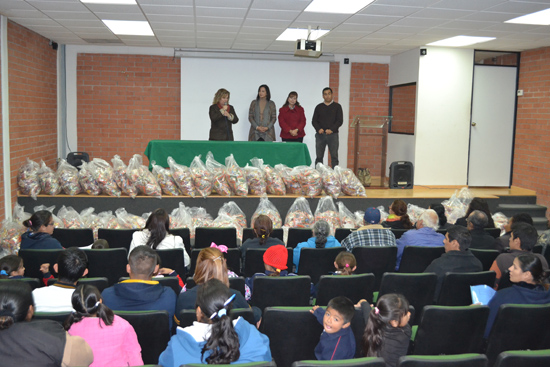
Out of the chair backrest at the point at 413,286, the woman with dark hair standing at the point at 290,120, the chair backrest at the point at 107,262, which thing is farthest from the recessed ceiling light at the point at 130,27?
the chair backrest at the point at 413,286

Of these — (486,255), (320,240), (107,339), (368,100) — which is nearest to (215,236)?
(320,240)

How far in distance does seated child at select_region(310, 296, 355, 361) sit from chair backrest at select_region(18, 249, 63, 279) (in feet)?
6.98

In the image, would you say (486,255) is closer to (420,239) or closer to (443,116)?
(420,239)

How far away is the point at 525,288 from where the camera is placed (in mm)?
2922

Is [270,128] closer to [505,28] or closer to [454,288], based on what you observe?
[505,28]

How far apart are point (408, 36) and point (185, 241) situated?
515cm

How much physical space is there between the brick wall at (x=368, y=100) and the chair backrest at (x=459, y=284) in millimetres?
7349

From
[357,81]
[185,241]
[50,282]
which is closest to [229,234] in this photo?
[185,241]

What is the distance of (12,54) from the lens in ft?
23.0

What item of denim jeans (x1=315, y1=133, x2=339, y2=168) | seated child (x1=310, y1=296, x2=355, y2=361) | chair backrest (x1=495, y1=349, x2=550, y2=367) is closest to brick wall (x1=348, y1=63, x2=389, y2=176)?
denim jeans (x1=315, y1=133, x2=339, y2=168)

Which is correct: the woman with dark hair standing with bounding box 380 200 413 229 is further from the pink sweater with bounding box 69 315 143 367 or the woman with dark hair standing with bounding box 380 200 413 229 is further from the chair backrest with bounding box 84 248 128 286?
the pink sweater with bounding box 69 315 143 367

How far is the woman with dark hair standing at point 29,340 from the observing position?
6.09 ft

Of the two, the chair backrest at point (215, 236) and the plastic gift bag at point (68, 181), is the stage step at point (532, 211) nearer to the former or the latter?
the chair backrest at point (215, 236)

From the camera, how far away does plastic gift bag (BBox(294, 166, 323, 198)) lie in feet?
21.4
